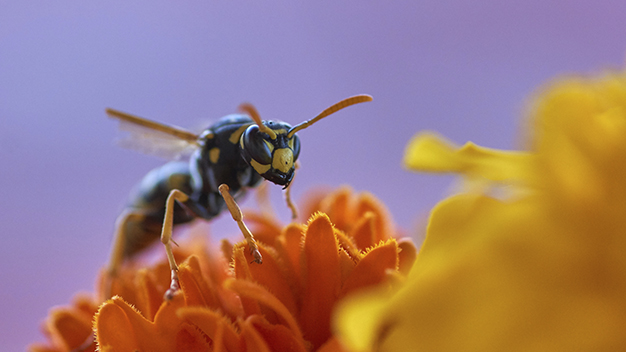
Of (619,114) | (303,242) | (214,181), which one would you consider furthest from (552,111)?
(214,181)

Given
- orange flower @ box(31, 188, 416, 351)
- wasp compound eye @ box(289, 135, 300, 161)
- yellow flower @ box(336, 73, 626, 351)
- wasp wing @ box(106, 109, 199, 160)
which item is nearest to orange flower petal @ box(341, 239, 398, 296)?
orange flower @ box(31, 188, 416, 351)

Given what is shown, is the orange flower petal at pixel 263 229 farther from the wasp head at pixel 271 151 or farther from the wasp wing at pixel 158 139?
the wasp wing at pixel 158 139

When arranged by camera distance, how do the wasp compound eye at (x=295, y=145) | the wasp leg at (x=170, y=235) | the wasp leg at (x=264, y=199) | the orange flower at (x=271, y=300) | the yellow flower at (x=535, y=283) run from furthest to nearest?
the wasp leg at (x=264, y=199), the wasp compound eye at (x=295, y=145), the wasp leg at (x=170, y=235), the orange flower at (x=271, y=300), the yellow flower at (x=535, y=283)

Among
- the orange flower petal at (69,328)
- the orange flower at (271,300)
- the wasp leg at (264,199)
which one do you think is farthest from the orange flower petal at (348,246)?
the wasp leg at (264,199)

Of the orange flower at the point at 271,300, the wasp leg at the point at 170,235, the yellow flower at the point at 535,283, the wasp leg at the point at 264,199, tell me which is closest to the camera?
the yellow flower at the point at 535,283

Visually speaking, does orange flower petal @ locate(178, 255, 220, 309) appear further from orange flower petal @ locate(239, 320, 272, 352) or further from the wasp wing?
the wasp wing

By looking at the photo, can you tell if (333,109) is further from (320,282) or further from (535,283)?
(535,283)
